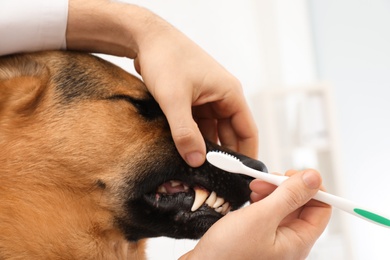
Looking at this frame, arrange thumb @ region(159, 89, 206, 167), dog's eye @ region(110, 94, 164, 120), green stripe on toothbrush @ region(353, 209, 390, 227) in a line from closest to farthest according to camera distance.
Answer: green stripe on toothbrush @ region(353, 209, 390, 227) < thumb @ region(159, 89, 206, 167) < dog's eye @ region(110, 94, 164, 120)

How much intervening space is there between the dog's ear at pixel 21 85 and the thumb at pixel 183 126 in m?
0.29

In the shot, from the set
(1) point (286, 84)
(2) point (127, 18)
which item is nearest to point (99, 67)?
(2) point (127, 18)

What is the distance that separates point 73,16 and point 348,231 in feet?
7.26

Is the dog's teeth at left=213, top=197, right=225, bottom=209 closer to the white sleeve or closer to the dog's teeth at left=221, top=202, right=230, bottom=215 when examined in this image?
the dog's teeth at left=221, top=202, right=230, bottom=215

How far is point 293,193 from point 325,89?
2.11m

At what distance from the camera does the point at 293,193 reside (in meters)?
0.93

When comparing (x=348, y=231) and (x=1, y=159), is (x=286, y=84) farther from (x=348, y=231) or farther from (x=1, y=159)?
(x=1, y=159)

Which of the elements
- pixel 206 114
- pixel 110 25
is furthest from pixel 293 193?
pixel 110 25

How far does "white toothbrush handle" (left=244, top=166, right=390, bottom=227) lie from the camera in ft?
3.00

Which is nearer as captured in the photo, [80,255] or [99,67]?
[80,255]

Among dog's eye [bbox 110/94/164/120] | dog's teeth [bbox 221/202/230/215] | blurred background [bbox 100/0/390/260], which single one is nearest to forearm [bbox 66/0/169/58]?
dog's eye [bbox 110/94/164/120]

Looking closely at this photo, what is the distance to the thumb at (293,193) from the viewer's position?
921 millimetres

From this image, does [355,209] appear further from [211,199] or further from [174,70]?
[174,70]

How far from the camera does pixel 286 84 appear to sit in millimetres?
3148
